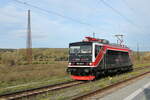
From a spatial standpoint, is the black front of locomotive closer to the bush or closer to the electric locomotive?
the electric locomotive

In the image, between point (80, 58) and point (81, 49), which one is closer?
point (80, 58)

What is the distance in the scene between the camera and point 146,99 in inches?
357

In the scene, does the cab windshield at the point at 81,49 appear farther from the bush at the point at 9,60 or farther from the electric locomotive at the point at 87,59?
the bush at the point at 9,60

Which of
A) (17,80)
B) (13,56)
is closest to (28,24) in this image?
(13,56)

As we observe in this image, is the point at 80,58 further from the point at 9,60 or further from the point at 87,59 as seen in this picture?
the point at 9,60

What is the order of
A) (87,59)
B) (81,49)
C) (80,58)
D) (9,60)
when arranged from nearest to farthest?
(87,59), (80,58), (81,49), (9,60)

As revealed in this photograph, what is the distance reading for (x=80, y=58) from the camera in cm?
1758

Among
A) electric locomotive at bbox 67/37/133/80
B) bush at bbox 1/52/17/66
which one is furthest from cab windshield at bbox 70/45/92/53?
bush at bbox 1/52/17/66

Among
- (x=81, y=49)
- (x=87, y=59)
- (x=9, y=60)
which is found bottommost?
(x=9, y=60)

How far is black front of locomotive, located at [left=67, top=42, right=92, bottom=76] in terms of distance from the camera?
1710 centimetres

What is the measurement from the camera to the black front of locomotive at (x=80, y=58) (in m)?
17.1

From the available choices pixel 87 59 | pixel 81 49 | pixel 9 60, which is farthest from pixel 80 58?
pixel 9 60

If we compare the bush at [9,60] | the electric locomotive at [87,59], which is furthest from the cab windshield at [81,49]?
the bush at [9,60]

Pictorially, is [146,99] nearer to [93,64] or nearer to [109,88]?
[109,88]
